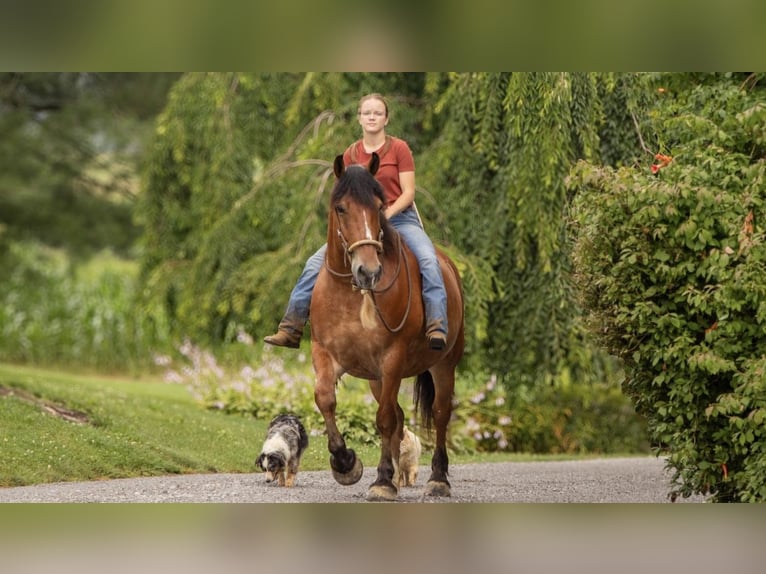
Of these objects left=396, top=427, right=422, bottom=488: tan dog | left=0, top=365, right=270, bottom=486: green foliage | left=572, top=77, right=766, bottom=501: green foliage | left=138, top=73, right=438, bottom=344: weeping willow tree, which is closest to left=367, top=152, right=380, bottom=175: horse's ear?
left=572, top=77, right=766, bottom=501: green foliage

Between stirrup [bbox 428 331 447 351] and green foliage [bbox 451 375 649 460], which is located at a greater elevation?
green foliage [bbox 451 375 649 460]

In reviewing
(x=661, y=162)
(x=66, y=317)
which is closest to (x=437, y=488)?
(x=661, y=162)

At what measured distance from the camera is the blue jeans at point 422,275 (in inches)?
301

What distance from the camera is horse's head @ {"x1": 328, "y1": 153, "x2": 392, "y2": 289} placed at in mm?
6836

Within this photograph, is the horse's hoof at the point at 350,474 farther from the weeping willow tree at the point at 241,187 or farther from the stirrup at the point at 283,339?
the weeping willow tree at the point at 241,187

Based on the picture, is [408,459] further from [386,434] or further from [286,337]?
[286,337]

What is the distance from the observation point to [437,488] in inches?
323

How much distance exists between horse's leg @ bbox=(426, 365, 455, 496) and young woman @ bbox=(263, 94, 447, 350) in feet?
3.47

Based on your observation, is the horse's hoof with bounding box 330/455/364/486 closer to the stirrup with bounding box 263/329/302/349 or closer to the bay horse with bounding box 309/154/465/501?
the bay horse with bounding box 309/154/465/501

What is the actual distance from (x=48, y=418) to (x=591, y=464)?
4766mm

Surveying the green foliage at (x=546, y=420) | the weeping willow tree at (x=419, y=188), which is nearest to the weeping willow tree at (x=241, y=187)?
the weeping willow tree at (x=419, y=188)

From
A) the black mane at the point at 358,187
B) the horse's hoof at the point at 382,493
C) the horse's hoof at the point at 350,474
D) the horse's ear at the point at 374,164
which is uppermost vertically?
the horse's ear at the point at 374,164

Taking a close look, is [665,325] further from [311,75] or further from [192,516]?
[311,75]

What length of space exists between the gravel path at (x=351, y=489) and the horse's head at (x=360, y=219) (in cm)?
182
